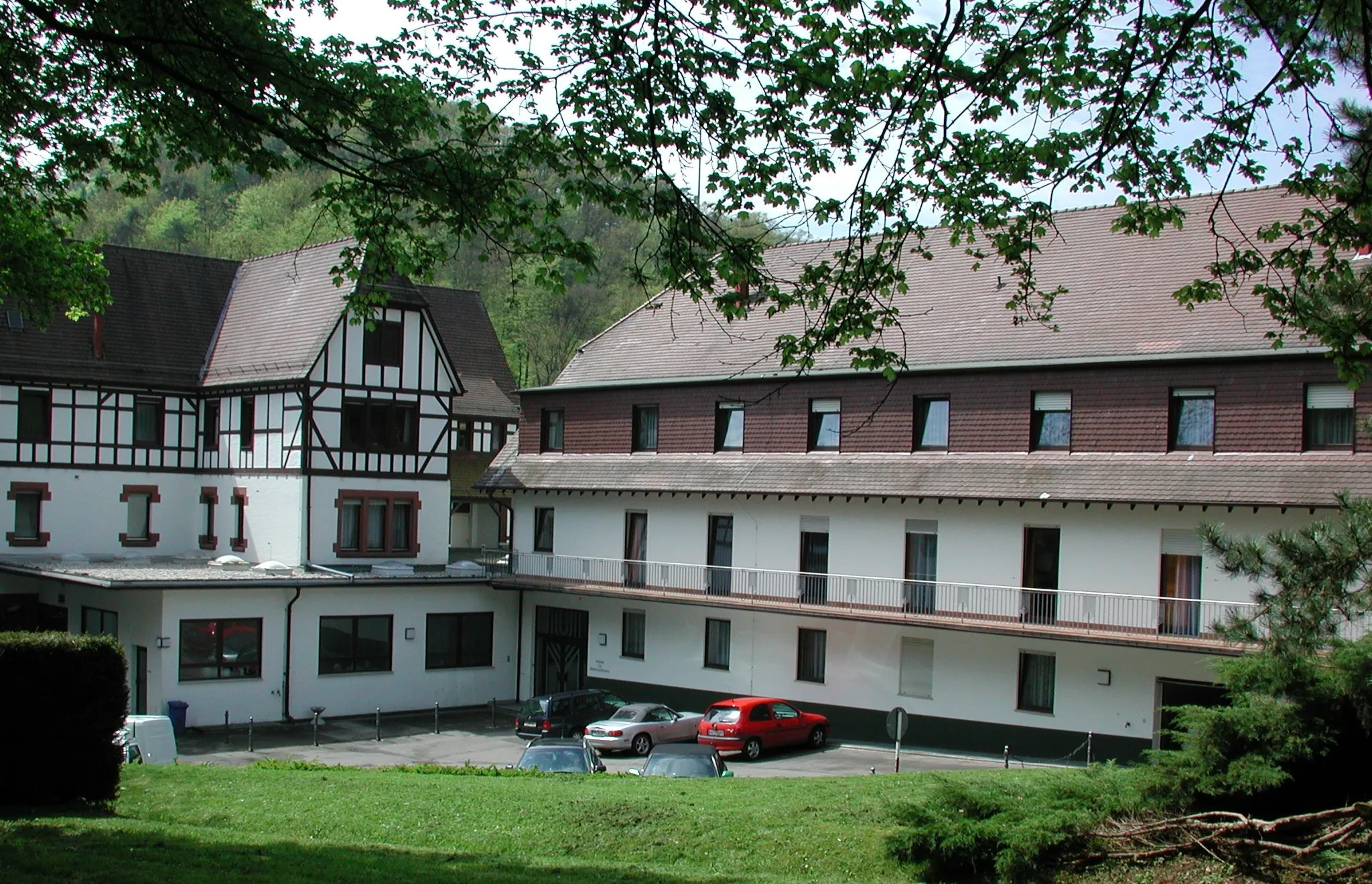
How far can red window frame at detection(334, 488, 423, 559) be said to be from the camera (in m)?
37.6

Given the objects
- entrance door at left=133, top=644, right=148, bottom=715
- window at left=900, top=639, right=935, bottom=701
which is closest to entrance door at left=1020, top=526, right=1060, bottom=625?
window at left=900, top=639, right=935, bottom=701

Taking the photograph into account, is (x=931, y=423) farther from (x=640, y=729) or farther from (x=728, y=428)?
(x=640, y=729)

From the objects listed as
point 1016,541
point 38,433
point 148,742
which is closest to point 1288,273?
point 1016,541

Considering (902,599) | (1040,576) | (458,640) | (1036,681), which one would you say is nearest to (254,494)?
(458,640)

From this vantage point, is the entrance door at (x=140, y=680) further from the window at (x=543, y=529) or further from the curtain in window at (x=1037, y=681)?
the curtain in window at (x=1037, y=681)

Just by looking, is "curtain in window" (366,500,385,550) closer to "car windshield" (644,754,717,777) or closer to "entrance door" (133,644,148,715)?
"entrance door" (133,644,148,715)

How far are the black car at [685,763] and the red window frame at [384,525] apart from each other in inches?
687

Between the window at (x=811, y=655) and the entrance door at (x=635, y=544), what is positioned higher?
the entrance door at (x=635, y=544)

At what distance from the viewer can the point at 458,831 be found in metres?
14.5

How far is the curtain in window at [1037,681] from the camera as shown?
28.5 m

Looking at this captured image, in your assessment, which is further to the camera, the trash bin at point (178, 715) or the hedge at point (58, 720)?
the trash bin at point (178, 715)

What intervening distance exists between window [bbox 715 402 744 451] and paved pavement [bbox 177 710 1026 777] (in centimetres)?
825

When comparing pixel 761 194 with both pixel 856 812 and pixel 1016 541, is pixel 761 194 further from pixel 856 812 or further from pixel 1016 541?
pixel 1016 541

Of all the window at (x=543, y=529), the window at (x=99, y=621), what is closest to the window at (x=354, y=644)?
the window at (x=543, y=529)
